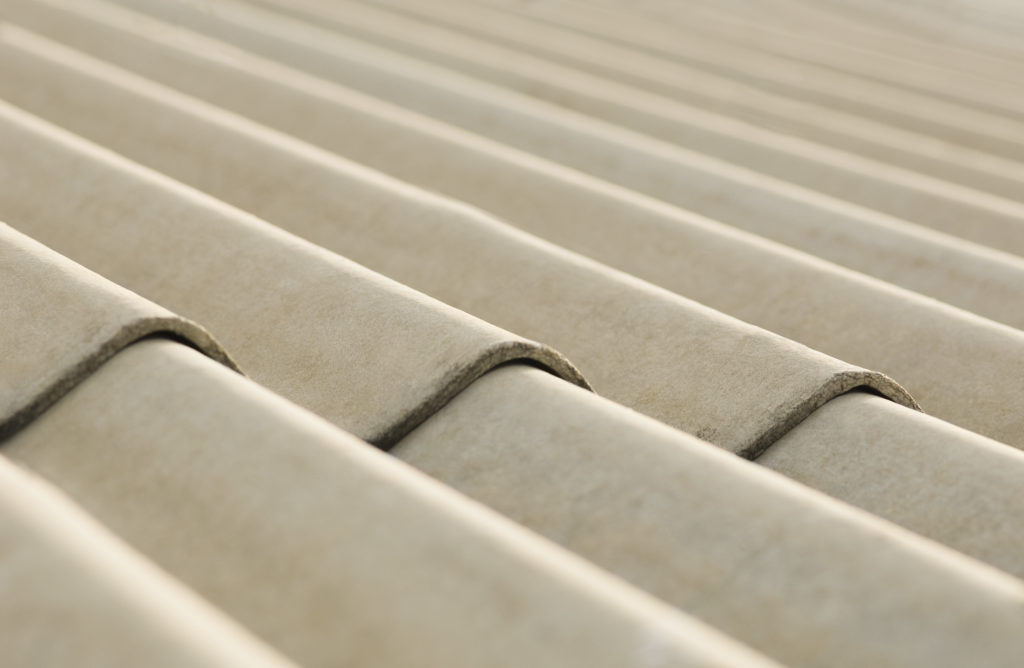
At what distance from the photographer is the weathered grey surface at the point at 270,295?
126 cm

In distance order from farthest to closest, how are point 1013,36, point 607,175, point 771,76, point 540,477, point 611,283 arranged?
point 1013,36 < point 771,76 < point 607,175 < point 611,283 < point 540,477

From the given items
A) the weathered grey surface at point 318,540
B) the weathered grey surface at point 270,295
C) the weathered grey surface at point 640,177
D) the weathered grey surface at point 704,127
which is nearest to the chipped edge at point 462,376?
the weathered grey surface at point 270,295

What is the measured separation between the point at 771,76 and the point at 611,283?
2404 mm

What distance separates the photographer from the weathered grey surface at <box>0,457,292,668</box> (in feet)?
2.32

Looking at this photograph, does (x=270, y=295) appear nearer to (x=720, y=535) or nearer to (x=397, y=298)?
(x=397, y=298)

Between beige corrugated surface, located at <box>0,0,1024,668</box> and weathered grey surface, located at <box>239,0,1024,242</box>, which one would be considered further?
weathered grey surface, located at <box>239,0,1024,242</box>

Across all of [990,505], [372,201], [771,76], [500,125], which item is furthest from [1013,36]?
[990,505]

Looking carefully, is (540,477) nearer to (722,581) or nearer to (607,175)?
(722,581)

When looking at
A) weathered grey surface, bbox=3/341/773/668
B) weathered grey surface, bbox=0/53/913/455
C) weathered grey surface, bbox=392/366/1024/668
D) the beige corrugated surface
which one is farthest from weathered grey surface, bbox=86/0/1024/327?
weathered grey surface, bbox=3/341/773/668

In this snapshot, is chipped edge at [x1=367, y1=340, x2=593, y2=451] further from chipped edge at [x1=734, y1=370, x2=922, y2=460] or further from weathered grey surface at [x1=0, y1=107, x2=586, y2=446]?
chipped edge at [x1=734, y1=370, x2=922, y2=460]

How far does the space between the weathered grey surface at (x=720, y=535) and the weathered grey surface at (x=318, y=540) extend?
0.08 meters

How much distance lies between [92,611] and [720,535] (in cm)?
51

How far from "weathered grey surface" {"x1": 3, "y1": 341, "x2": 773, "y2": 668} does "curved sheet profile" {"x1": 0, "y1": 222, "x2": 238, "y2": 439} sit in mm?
22

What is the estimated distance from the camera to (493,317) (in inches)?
62.2
